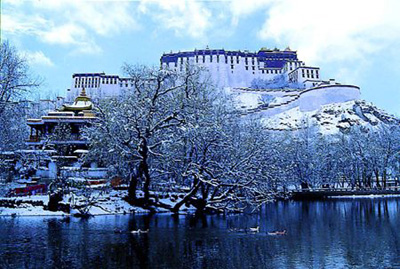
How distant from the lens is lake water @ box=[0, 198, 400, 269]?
461 inches

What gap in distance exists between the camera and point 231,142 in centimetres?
2773

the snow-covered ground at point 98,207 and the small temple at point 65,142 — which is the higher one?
the small temple at point 65,142

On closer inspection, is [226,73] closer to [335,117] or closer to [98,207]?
[335,117]

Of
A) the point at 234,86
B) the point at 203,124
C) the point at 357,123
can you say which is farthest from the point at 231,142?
the point at 234,86

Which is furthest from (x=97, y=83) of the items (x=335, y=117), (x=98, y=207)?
(x=98, y=207)

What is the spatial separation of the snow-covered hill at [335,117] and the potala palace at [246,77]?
24.4 ft

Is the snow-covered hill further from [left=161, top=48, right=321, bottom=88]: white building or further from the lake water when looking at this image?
the lake water

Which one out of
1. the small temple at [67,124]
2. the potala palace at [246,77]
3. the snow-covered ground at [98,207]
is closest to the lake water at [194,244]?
the snow-covered ground at [98,207]

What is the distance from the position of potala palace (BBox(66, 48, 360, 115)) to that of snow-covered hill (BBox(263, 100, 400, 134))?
745cm

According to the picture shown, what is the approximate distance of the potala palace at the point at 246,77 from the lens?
103 metres

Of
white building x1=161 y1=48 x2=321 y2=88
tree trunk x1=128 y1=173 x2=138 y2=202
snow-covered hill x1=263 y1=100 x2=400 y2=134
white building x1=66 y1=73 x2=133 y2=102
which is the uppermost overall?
white building x1=161 y1=48 x2=321 y2=88

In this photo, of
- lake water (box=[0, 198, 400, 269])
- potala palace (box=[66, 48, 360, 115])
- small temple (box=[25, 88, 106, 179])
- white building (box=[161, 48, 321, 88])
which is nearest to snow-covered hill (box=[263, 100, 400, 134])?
potala palace (box=[66, 48, 360, 115])

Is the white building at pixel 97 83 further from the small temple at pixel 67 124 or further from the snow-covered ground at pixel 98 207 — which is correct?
the snow-covered ground at pixel 98 207

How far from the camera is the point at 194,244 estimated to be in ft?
49.3
